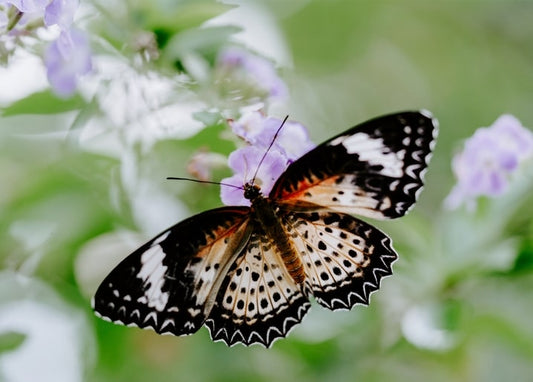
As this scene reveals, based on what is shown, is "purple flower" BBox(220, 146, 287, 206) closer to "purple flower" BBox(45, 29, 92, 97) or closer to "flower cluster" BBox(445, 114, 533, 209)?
"purple flower" BBox(45, 29, 92, 97)

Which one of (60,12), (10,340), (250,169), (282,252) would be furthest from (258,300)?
(10,340)

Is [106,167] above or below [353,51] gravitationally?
above

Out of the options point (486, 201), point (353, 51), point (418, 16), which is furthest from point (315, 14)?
point (486, 201)

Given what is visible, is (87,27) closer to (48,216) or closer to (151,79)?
(151,79)

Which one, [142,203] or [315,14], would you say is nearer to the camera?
[142,203]

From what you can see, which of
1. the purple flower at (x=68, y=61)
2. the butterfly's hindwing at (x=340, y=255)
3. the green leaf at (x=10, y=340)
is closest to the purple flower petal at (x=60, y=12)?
the purple flower at (x=68, y=61)

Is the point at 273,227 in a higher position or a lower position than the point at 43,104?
higher

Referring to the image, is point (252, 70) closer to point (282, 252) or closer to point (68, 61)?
point (68, 61)

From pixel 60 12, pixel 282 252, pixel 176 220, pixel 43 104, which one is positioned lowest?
pixel 176 220
